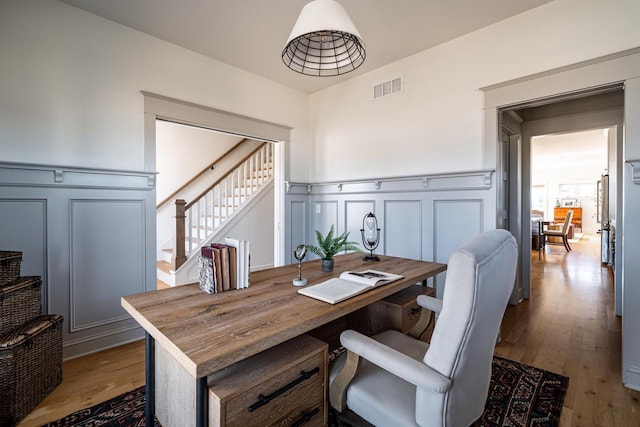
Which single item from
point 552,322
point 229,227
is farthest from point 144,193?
point 552,322

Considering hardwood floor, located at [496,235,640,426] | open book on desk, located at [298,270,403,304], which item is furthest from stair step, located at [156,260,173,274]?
hardwood floor, located at [496,235,640,426]

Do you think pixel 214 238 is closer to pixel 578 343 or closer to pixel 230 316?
pixel 230 316

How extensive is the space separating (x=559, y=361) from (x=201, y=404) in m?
2.59

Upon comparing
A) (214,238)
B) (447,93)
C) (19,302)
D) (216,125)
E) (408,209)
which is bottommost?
(19,302)

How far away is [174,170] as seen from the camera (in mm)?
5500

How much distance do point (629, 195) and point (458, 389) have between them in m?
1.99

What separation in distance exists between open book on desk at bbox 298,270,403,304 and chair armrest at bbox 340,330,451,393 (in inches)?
7.7

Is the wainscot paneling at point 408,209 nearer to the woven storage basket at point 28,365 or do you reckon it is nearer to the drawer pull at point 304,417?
the drawer pull at point 304,417

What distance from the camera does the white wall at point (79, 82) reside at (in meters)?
2.06

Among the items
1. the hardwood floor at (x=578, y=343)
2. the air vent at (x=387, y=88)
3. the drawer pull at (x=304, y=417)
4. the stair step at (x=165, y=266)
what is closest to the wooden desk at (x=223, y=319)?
the drawer pull at (x=304, y=417)

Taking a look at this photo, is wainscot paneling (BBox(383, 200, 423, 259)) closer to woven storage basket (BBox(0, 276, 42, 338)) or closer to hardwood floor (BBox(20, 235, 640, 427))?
hardwood floor (BBox(20, 235, 640, 427))

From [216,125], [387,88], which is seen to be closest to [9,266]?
[216,125]

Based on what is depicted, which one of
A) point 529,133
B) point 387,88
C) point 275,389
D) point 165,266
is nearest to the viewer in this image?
point 275,389

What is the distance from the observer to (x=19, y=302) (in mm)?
1768
